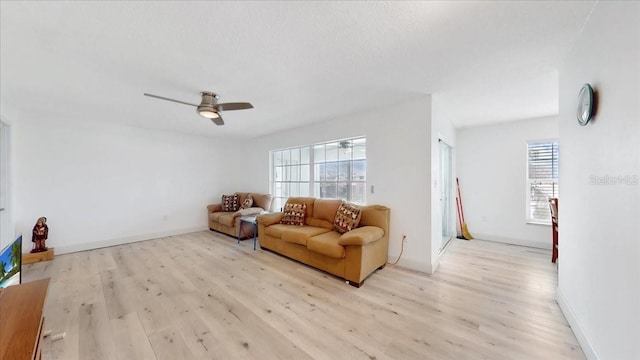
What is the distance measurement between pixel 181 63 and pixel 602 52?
10.7 ft

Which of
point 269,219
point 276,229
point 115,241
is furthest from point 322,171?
point 115,241

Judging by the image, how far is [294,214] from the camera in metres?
3.92

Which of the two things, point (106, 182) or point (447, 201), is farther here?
point (447, 201)

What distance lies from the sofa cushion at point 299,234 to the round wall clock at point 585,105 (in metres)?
2.85

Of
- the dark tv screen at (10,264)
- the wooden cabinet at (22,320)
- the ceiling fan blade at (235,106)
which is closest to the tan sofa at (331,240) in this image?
the ceiling fan blade at (235,106)

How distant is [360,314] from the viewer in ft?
6.95

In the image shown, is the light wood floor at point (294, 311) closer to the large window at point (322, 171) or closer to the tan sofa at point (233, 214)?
the tan sofa at point (233, 214)

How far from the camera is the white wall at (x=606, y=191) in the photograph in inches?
44.8

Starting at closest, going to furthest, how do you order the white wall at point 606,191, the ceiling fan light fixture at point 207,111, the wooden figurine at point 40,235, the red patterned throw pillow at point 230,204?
the white wall at point 606,191 < the ceiling fan light fixture at point 207,111 < the wooden figurine at point 40,235 < the red patterned throw pillow at point 230,204

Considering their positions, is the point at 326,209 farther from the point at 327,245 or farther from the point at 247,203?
the point at 247,203

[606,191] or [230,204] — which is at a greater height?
[606,191]

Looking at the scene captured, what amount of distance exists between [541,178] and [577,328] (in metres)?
3.39

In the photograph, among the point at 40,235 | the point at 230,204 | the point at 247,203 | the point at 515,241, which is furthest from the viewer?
the point at 230,204

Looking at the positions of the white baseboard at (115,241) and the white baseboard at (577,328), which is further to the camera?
the white baseboard at (115,241)
